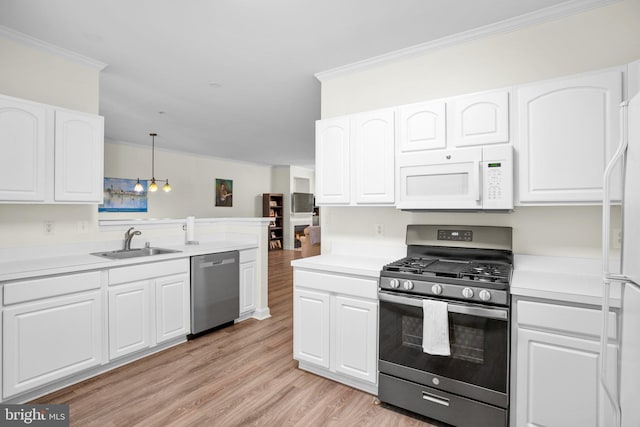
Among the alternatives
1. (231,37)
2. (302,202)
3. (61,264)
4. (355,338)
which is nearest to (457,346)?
(355,338)

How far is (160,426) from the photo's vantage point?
6.62ft

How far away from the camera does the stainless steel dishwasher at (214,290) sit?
3322 millimetres

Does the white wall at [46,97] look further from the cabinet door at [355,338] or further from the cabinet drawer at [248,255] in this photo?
the cabinet door at [355,338]

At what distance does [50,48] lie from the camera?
2.69 meters

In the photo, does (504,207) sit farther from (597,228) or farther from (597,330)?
(597,330)

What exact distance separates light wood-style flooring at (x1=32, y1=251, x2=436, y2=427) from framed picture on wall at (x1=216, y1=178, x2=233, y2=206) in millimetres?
5872

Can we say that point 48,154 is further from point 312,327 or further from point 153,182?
point 153,182

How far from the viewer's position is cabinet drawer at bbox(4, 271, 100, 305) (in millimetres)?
2145

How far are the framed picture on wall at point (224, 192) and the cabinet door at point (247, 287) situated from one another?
5.12 metres

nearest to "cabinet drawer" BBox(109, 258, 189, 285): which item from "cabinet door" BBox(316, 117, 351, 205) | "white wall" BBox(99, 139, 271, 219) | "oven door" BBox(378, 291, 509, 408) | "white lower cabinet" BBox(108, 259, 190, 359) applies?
"white lower cabinet" BBox(108, 259, 190, 359)

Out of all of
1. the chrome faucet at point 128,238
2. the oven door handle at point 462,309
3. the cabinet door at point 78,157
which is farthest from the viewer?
the chrome faucet at point 128,238

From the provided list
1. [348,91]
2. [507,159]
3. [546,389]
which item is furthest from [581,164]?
[348,91]

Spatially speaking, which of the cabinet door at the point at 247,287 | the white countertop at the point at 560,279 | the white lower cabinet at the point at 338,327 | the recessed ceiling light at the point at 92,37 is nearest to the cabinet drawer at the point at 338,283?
the white lower cabinet at the point at 338,327

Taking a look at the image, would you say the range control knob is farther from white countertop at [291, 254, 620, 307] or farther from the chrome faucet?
the chrome faucet
